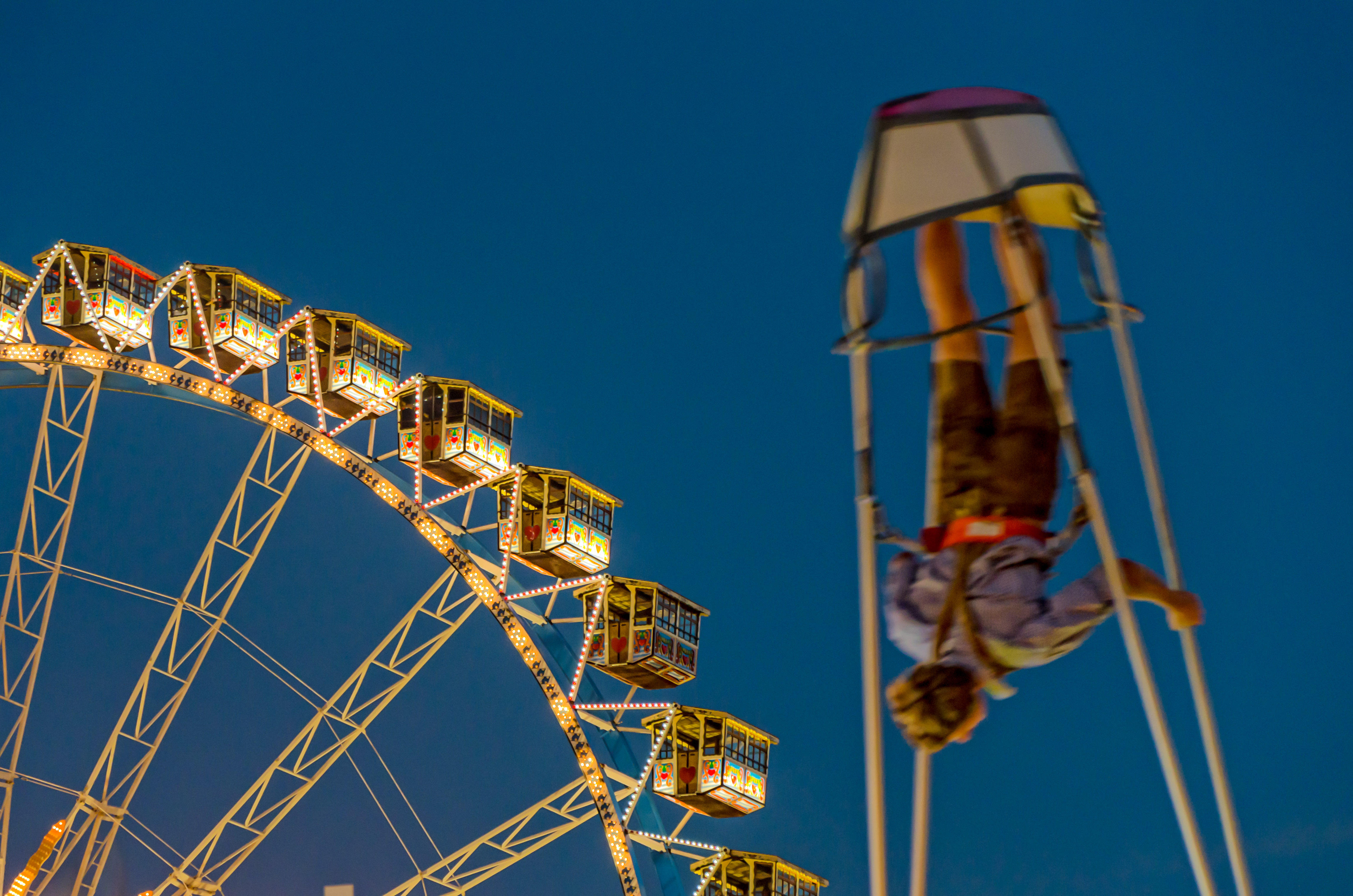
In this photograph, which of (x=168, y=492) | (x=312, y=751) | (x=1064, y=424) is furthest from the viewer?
(x=168, y=492)

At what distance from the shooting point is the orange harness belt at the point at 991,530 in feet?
6.93

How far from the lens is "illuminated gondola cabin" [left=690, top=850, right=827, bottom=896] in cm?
1383

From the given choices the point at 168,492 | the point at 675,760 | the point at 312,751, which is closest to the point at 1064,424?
the point at 675,760

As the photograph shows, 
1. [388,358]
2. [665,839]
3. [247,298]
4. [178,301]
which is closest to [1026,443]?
[665,839]

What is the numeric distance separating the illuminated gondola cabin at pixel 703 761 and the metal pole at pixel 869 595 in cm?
1127

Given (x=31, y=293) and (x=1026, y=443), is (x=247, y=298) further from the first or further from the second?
(x=1026, y=443)

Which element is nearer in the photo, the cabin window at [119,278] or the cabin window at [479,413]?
the cabin window at [479,413]

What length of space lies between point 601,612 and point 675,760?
1.55m

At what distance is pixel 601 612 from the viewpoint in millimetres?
13305

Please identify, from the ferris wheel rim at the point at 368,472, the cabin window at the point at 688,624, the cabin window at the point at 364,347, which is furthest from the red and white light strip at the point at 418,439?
the cabin window at the point at 688,624

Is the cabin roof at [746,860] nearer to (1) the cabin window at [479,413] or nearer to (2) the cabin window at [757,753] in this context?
(2) the cabin window at [757,753]

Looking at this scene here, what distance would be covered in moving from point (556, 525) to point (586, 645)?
4.06 ft

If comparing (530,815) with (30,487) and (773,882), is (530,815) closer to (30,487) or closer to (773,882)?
(773,882)

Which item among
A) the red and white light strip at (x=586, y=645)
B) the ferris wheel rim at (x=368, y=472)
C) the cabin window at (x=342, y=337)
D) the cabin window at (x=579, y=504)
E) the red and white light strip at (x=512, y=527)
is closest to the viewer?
the ferris wheel rim at (x=368, y=472)
